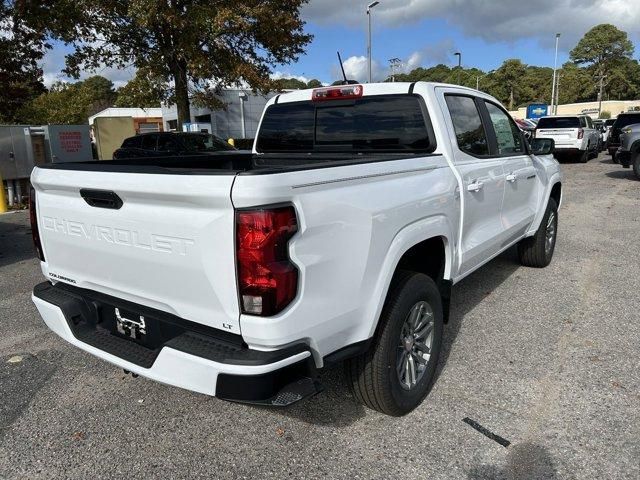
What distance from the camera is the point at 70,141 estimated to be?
14742 mm

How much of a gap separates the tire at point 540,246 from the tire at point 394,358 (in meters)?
3.15

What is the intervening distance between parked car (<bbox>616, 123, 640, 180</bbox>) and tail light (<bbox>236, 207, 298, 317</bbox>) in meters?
14.1

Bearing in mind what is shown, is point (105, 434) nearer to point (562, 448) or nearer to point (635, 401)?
point (562, 448)

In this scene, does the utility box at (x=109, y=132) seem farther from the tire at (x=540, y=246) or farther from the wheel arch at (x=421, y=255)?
the wheel arch at (x=421, y=255)

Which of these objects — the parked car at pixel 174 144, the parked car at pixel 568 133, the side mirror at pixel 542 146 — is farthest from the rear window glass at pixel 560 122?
the side mirror at pixel 542 146

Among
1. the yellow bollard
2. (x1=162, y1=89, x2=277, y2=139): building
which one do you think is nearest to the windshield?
the yellow bollard

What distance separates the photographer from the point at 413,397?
2.98 metres

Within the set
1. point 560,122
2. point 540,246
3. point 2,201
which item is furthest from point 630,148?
point 2,201

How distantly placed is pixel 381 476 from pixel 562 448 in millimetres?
1001

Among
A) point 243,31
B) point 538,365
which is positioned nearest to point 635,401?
point 538,365

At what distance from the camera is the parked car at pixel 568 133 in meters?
18.6

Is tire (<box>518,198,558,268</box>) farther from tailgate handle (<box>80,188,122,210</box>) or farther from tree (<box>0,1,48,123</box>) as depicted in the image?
tree (<box>0,1,48,123</box>)

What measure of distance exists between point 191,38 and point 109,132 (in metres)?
12.2

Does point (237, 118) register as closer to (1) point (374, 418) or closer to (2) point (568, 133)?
(2) point (568, 133)
